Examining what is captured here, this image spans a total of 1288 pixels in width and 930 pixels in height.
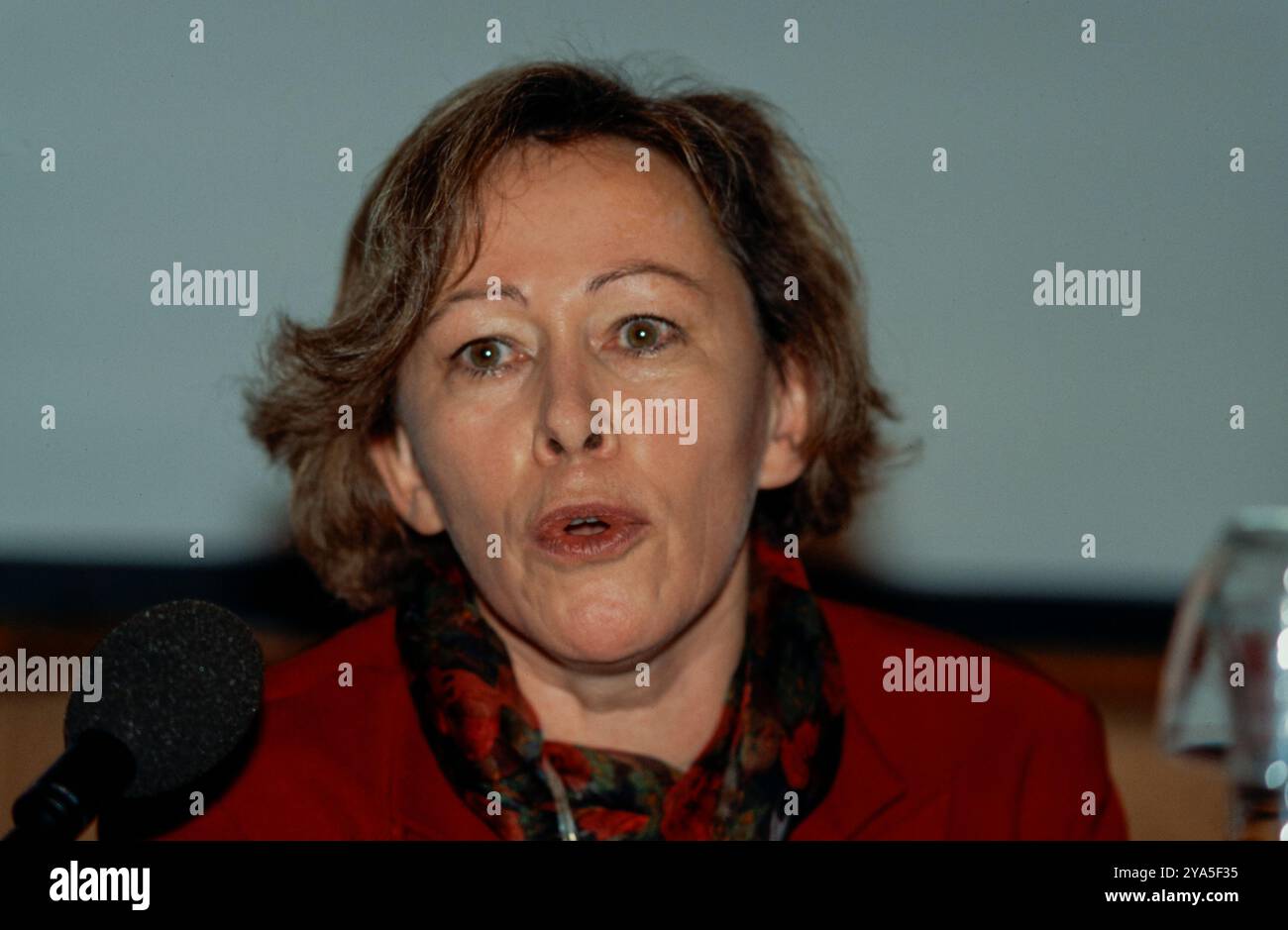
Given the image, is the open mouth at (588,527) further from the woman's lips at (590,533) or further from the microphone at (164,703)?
the microphone at (164,703)

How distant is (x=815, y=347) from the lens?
1.83 metres

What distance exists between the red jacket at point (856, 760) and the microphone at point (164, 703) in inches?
16.1

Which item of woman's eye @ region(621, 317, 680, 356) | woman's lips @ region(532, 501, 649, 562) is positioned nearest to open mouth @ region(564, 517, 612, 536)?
woman's lips @ region(532, 501, 649, 562)

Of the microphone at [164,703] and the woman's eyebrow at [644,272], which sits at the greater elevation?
the woman's eyebrow at [644,272]

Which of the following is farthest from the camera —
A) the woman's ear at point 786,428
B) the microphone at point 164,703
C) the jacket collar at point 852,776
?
the woman's ear at point 786,428

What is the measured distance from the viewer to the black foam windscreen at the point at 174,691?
48.0 inches

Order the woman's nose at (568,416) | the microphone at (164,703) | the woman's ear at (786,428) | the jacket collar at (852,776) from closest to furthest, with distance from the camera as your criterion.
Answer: the microphone at (164,703)
the woman's nose at (568,416)
the jacket collar at (852,776)
the woman's ear at (786,428)

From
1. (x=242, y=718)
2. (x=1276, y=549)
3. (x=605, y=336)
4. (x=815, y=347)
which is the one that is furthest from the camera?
(x=815, y=347)

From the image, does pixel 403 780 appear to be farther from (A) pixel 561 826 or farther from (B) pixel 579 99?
(B) pixel 579 99

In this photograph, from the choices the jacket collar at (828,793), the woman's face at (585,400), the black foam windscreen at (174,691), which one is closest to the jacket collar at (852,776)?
the jacket collar at (828,793)

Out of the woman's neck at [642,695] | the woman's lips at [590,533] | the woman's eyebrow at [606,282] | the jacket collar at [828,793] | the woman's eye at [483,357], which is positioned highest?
the woman's eyebrow at [606,282]

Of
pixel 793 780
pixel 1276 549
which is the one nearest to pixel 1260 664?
pixel 1276 549

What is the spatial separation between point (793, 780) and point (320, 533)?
25.7 inches

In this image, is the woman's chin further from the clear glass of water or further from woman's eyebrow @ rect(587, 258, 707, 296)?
the clear glass of water
